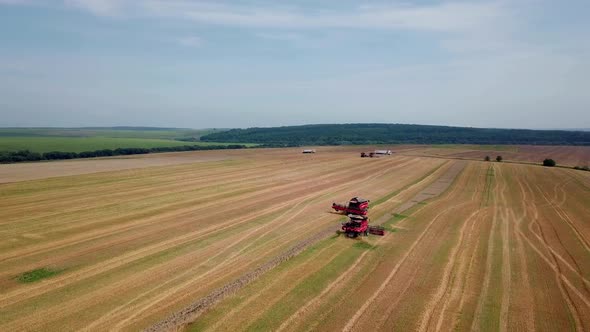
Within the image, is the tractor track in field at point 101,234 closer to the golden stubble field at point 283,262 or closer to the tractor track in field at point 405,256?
the golden stubble field at point 283,262

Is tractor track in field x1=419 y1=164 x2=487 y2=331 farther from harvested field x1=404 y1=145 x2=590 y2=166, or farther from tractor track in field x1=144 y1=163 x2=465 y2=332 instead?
harvested field x1=404 y1=145 x2=590 y2=166

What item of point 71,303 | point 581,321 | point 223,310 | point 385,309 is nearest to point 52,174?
point 71,303

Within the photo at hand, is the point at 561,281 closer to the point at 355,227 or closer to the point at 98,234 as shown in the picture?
the point at 355,227

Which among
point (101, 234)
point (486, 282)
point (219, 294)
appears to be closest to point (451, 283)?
point (486, 282)

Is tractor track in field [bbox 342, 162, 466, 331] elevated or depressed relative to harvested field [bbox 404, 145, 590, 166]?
depressed

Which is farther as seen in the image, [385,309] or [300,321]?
[385,309]

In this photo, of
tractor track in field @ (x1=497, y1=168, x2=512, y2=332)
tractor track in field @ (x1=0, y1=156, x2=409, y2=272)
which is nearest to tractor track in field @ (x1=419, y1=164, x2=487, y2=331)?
tractor track in field @ (x1=497, y1=168, x2=512, y2=332)

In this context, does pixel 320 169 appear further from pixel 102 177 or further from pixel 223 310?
pixel 223 310

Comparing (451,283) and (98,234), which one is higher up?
(98,234)
